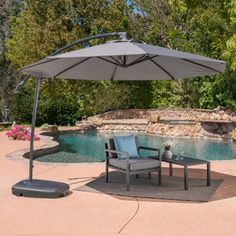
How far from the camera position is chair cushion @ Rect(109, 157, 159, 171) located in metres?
7.38

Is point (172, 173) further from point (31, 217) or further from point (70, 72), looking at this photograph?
point (31, 217)

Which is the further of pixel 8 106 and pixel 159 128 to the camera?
pixel 8 106

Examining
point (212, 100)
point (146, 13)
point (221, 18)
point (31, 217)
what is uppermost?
point (146, 13)

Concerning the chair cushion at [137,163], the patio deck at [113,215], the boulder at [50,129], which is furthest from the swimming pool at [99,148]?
the patio deck at [113,215]

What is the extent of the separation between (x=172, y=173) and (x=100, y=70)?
2.74 m

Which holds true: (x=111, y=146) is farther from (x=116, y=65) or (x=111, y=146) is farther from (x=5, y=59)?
(x=5, y=59)

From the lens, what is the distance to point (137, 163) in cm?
739

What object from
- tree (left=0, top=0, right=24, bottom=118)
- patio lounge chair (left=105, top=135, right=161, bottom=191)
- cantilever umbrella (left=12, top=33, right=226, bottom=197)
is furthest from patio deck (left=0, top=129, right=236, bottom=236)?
tree (left=0, top=0, right=24, bottom=118)

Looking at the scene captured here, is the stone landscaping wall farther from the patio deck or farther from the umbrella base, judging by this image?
the umbrella base

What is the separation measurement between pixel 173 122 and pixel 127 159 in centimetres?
1539

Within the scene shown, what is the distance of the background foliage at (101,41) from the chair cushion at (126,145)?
10.6 meters

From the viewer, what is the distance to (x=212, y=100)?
79.4 ft

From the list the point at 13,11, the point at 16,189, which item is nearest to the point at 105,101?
the point at 13,11

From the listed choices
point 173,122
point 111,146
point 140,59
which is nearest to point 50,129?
point 173,122
